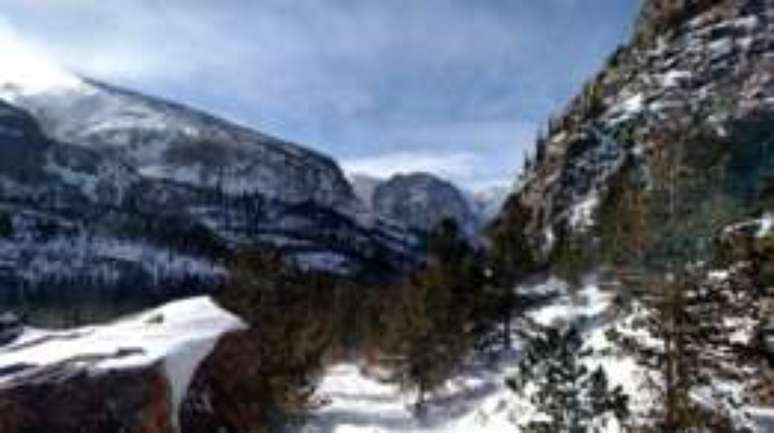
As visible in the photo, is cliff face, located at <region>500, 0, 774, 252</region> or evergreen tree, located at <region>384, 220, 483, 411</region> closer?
evergreen tree, located at <region>384, 220, 483, 411</region>

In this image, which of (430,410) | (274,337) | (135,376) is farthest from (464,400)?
(135,376)

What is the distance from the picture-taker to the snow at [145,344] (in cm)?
3578

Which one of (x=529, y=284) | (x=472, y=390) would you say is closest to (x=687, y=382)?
(x=472, y=390)

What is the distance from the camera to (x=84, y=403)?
3419 cm

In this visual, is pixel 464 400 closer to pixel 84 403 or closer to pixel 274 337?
pixel 274 337

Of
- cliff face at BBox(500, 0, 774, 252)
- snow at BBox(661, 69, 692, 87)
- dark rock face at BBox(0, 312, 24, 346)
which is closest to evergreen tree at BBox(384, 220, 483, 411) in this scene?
dark rock face at BBox(0, 312, 24, 346)

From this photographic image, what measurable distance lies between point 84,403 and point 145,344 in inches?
124

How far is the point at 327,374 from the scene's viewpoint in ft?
258

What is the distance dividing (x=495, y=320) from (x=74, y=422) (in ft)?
114

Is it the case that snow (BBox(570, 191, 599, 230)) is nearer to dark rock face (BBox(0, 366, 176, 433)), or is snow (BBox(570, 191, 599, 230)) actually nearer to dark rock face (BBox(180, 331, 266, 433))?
dark rock face (BBox(180, 331, 266, 433))

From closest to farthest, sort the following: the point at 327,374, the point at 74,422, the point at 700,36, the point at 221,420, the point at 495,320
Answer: the point at 74,422
the point at 221,420
the point at 495,320
the point at 327,374
the point at 700,36

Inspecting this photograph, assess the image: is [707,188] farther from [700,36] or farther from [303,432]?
[700,36]

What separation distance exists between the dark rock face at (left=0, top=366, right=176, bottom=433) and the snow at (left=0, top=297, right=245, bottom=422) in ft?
1.83

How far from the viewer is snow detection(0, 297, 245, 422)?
35781mm
